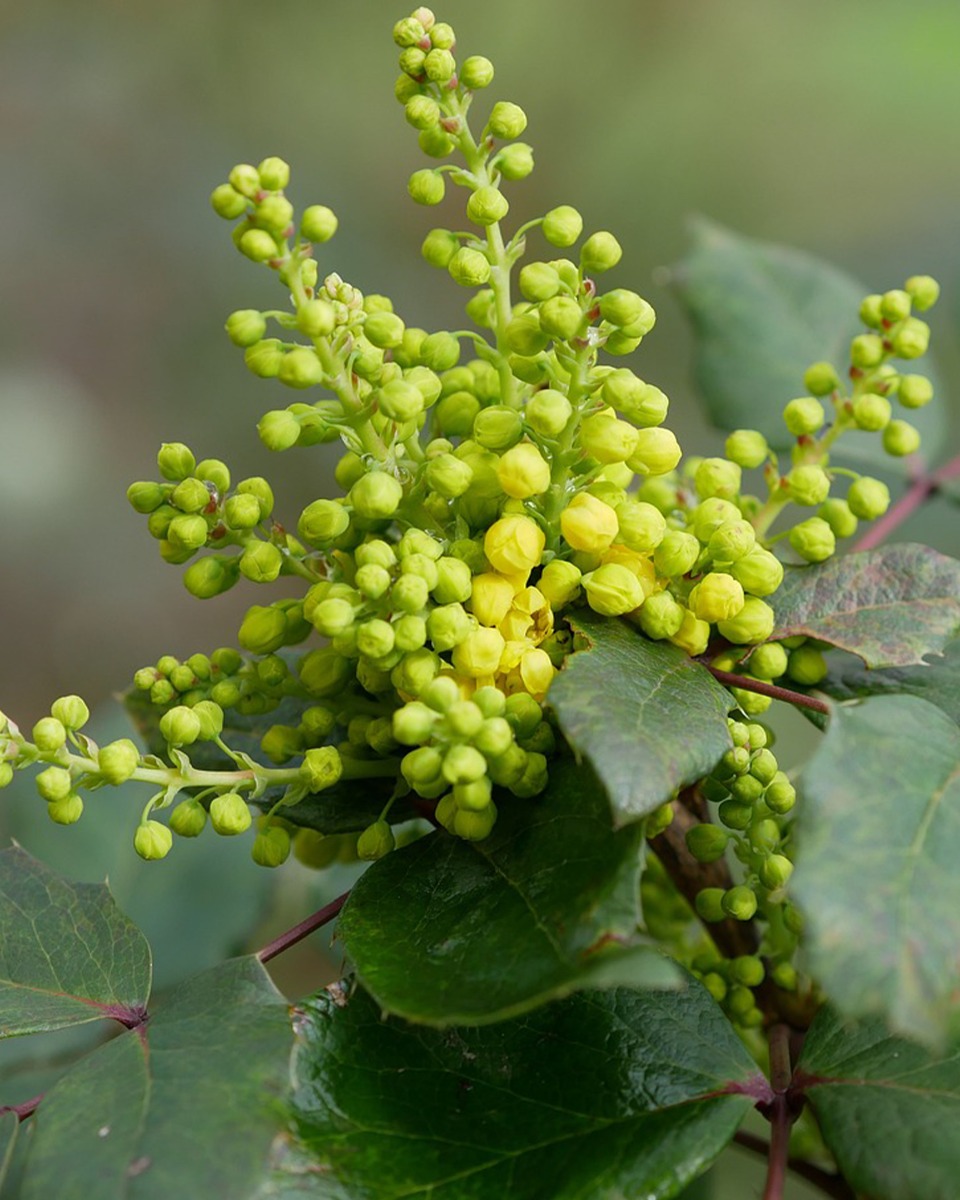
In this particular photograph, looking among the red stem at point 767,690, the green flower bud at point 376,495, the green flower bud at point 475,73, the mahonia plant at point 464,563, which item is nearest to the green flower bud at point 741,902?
the mahonia plant at point 464,563

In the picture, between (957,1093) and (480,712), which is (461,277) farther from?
(957,1093)

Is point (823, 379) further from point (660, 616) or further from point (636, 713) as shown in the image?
point (636, 713)

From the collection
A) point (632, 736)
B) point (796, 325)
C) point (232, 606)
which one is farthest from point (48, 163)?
point (632, 736)

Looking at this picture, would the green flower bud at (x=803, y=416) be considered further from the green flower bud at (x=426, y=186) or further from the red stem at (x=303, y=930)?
the red stem at (x=303, y=930)

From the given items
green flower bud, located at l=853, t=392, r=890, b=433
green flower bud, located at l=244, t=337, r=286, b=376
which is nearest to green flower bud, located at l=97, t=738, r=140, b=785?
green flower bud, located at l=244, t=337, r=286, b=376

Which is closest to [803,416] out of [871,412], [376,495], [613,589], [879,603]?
[871,412]

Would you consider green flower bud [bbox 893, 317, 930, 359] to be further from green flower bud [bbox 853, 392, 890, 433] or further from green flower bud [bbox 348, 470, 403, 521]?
green flower bud [bbox 348, 470, 403, 521]

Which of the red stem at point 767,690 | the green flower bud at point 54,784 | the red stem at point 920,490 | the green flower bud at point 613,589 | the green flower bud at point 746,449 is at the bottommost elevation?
the green flower bud at point 54,784
